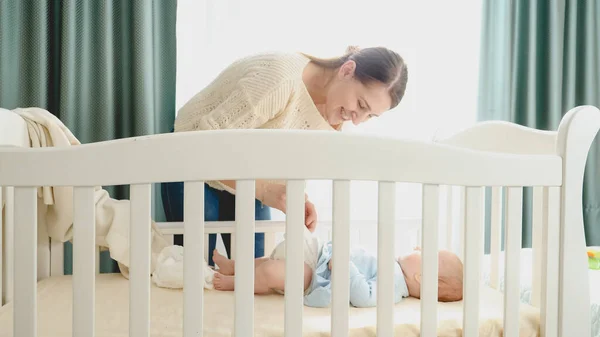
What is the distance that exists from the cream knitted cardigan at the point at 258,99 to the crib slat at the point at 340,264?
21.6 inches

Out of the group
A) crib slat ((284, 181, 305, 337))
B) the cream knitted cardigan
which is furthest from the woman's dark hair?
crib slat ((284, 181, 305, 337))

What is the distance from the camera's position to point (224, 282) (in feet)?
4.13

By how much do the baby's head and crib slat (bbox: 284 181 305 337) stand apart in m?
0.51

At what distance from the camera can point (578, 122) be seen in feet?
3.38

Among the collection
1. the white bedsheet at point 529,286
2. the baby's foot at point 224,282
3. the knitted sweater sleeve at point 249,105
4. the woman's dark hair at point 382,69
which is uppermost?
the woman's dark hair at point 382,69

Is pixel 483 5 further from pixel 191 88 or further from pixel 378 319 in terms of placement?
pixel 378 319

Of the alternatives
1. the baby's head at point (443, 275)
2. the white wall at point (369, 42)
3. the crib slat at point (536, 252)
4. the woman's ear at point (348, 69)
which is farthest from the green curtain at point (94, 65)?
the crib slat at point (536, 252)

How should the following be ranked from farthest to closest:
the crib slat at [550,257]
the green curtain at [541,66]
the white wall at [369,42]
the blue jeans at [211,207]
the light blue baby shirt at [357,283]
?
the green curtain at [541,66], the white wall at [369,42], the blue jeans at [211,207], the light blue baby shirt at [357,283], the crib slat at [550,257]

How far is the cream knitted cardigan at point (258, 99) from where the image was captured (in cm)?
132

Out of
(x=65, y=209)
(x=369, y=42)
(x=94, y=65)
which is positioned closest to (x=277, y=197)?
(x=65, y=209)

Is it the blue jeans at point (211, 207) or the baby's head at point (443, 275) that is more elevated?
the blue jeans at point (211, 207)

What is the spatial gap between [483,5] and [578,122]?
4.31 feet

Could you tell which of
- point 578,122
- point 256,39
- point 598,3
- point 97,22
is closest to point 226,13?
point 256,39

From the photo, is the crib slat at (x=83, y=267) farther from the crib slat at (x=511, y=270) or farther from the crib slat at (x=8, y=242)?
the crib slat at (x=511, y=270)
